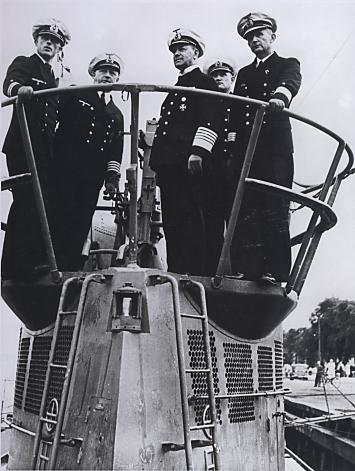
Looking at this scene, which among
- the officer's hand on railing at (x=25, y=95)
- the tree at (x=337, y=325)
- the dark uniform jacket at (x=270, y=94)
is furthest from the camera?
the tree at (x=337, y=325)

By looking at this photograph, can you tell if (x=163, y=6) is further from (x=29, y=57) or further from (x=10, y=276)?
(x=10, y=276)

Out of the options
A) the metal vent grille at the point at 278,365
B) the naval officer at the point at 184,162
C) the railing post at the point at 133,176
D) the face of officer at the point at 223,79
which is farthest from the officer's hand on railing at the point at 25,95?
the metal vent grille at the point at 278,365

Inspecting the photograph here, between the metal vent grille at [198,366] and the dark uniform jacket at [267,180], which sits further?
the dark uniform jacket at [267,180]

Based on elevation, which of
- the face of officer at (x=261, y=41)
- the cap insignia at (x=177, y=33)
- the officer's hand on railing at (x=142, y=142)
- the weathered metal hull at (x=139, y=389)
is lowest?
the weathered metal hull at (x=139, y=389)

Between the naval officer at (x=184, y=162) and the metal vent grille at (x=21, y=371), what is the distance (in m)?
1.22

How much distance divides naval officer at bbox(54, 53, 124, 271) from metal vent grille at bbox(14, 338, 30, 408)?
647mm

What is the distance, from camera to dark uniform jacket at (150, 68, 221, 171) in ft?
14.6

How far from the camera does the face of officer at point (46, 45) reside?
4.79 metres

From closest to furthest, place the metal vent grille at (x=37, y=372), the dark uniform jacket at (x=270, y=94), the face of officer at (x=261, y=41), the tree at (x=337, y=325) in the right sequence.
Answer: the metal vent grille at (x=37, y=372) < the dark uniform jacket at (x=270, y=94) < the face of officer at (x=261, y=41) < the tree at (x=337, y=325)

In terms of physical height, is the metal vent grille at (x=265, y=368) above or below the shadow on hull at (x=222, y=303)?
below

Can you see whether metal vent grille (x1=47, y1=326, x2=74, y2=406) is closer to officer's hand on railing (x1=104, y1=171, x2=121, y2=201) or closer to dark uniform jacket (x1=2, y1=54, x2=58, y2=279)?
dark uniform jacket (x1=2, y1=54, x2=58, y2=279)

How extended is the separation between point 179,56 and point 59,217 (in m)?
1.51

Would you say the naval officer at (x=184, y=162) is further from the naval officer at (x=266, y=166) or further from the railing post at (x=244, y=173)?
the railing post at (x=244, y=173)

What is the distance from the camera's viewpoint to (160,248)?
5.64 meters
